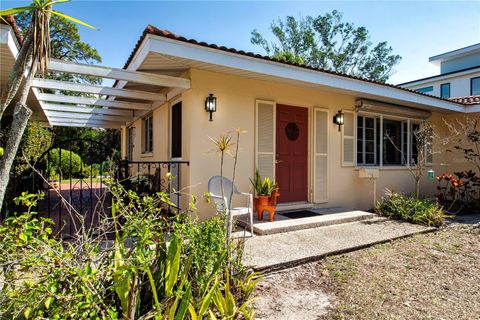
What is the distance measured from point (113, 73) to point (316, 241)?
4427 millimetres

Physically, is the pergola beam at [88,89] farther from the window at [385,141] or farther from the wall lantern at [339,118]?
the window at [385,141]

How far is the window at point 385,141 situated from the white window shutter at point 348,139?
0.41 meters

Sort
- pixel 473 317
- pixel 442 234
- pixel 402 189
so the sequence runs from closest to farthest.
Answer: pixel 473 317 → pixel 442 234 → pixel 402 189

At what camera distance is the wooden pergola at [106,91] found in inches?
188

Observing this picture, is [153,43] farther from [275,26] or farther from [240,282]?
[275,26]

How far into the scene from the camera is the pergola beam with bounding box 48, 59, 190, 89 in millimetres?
4597

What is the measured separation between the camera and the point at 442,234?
5457 millimetres

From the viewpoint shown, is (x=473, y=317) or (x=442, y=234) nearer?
(x=473, y=317)

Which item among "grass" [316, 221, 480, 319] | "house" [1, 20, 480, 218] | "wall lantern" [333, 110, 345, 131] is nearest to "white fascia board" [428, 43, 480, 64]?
"house" [1, 20, 480, 218]

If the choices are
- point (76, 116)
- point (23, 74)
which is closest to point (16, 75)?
point (23, 74)

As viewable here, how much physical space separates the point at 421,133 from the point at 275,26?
2045 cm

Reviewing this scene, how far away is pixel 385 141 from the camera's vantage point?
835 centimetres

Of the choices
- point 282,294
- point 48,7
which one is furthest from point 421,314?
point 48,7

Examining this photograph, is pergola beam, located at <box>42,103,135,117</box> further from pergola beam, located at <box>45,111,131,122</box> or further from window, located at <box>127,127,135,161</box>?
window, located at <box>127,127,135,161</box>
